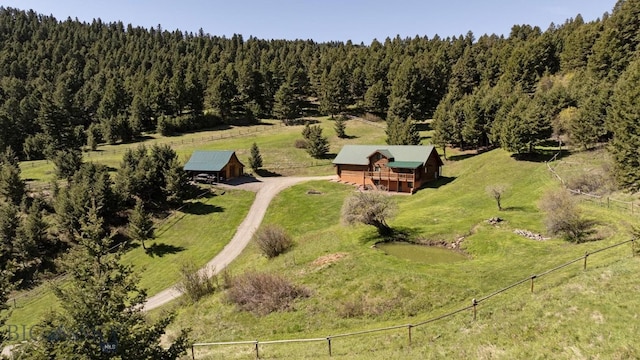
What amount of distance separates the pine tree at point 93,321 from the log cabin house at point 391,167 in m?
53.3

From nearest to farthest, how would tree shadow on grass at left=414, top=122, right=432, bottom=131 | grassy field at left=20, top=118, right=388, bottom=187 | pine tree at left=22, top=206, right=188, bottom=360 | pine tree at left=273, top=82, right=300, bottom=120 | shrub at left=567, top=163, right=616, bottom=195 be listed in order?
pine tree at left=22, top=206, right=188, bottom=360, shrub at left=567, top=163, right=616, bottom=195, grassy field at left=20, top=118, right=388, bottom=187, tree shadow on grass at left=414, top=122, right=432, bottom=131, pine tree at left=273, top=82, right=300, bottom=120

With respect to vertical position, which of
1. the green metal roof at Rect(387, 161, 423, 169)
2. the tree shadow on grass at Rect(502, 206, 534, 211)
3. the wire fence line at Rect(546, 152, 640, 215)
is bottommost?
the tree shadow on grass at Rect(502, 206, 534, 211)

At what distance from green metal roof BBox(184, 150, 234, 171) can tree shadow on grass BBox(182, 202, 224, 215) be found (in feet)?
32.4

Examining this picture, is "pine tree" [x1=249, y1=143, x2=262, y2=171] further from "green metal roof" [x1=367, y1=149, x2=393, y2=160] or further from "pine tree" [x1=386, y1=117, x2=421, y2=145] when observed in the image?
"pine tree" [x1=386, y1=117, x2=421, y2=145]

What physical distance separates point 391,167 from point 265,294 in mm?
41261

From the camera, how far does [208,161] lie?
245ft

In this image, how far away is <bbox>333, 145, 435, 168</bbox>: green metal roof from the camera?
66.5 meters

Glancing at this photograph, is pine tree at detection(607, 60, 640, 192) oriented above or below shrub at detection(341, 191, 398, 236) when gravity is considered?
above

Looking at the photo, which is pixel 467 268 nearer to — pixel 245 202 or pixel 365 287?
pixel 365 287

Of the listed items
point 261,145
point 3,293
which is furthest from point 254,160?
point 3,293

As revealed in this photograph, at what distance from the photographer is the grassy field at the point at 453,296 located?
16016 mm

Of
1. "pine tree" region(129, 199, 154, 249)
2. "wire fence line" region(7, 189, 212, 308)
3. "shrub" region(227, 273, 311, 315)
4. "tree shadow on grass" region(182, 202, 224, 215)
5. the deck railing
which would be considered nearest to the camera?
"shrub" region(227, 273, 311, 315)

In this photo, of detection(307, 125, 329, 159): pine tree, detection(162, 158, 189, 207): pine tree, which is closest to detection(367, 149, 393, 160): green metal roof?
detection(307, 125, 329, 159): pine tree

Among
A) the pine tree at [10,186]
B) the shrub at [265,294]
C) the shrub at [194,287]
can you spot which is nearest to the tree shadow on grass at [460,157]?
the shrub at [265,294]
